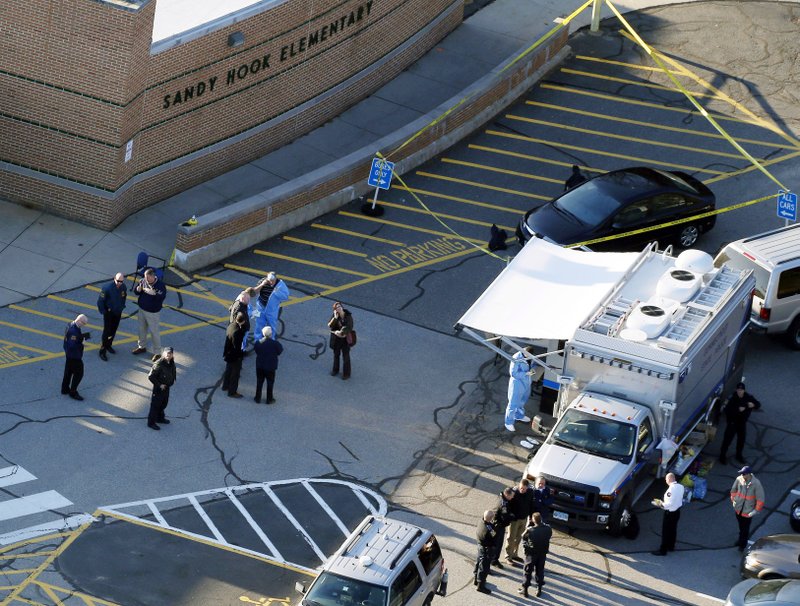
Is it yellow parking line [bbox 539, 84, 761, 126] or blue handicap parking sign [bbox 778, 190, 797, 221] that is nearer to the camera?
blue handicap parking sign [bbox 778, 190, 797, 221]

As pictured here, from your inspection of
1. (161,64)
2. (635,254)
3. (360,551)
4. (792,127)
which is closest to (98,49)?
(161,64)

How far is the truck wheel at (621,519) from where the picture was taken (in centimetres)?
2241

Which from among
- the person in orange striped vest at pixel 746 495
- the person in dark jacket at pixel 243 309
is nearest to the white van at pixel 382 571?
the person in orange striped vest at pixel 746 495

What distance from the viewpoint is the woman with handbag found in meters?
25.9

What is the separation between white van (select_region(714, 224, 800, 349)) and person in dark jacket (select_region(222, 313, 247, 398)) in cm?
878

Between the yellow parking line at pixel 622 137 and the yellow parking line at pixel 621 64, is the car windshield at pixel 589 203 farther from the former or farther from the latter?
the yellow parking line at pixel 621 64

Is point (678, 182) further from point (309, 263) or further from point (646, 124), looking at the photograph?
point (309, 263)

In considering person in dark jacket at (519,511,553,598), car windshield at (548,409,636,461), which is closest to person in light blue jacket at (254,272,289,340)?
car windshield at (548,409,636,461)

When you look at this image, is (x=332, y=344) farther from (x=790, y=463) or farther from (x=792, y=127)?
(x=792, y=127)

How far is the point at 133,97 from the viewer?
29922mm

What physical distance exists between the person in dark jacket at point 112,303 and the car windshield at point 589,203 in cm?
945

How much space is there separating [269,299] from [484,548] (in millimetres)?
7425

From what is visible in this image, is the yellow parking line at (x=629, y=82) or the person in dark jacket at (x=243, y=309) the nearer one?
the person in dark jacket at (x=243, y=309)

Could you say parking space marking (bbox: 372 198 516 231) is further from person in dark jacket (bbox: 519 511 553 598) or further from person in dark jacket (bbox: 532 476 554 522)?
person in dark jacket (bbox: 519 511 553 598)
